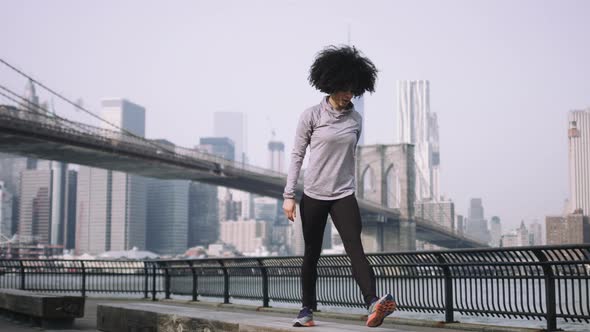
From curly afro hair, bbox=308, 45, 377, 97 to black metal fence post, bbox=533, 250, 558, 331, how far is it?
140 inches

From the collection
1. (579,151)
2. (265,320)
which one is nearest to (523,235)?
(579,151)

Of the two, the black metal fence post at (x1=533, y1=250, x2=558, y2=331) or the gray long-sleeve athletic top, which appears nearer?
the gray long-sleeve athletic top

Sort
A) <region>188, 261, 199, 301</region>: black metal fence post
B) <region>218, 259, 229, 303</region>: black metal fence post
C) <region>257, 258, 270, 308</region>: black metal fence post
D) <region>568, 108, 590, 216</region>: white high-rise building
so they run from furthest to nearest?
<region>568, 108, 590, 216</region>: white high-rise building < <region>188, 261, 199, 301</region>: black metal fence post < <region>218, 259, 229, 303</region>: black metal fence post < <region>257, 258, 270, 308</region>: black metal fence post

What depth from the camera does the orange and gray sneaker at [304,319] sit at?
4.65m

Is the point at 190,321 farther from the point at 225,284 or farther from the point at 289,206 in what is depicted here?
the point at 225,284

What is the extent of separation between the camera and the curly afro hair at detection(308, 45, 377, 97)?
189 inches

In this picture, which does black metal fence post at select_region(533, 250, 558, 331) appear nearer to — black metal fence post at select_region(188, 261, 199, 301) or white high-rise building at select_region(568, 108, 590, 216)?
black metal fence post at select_region(188, 261, 199, 301)

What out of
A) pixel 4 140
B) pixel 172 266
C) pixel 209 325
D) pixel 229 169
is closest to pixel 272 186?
pixel 229 169

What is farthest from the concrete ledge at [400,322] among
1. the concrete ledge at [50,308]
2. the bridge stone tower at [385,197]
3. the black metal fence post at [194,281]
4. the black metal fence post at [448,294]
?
the bridge stone tower at [385,197]

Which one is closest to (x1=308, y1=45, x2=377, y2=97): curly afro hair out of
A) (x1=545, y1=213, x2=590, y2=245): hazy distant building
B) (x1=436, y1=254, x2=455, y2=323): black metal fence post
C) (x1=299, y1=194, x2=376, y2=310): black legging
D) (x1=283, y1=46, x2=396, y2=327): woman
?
(x1=283, y1=46, x2=396, y2=327): woman

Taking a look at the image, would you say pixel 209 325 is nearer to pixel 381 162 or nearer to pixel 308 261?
pixel 308 261

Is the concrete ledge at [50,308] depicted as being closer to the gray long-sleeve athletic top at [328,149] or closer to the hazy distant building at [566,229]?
the gray long-sleeve athletic top at [328,149]

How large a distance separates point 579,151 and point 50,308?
193m

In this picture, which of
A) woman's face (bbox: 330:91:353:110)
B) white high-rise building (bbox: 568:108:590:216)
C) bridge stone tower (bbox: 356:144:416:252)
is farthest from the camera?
white high-rise building (bbox: 568:108:590:216)
